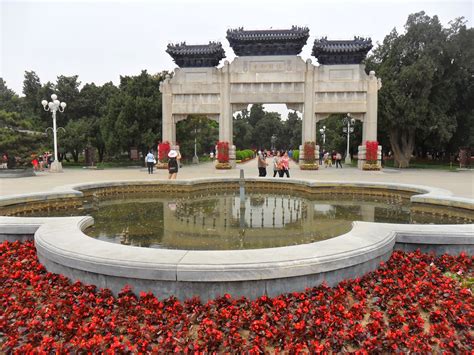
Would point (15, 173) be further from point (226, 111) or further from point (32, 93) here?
point (32, 93)

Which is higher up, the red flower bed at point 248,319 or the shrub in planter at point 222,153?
the shrub in planter at point 222,153

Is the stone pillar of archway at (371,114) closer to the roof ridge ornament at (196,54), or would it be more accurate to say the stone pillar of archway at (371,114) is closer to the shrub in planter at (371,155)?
the shrub in planter at (371,155)

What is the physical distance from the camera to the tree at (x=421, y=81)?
28688mm

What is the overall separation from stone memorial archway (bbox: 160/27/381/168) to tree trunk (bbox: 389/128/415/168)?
18.9 ft

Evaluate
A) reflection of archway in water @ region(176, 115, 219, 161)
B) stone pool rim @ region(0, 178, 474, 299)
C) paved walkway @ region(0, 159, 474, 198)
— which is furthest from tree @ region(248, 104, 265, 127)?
stone pool rim @ region(0, 178, 474, 299)

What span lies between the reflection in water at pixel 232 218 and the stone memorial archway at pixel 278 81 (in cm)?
1657

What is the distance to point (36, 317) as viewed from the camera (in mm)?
3869

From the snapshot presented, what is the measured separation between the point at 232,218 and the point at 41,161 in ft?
86.6

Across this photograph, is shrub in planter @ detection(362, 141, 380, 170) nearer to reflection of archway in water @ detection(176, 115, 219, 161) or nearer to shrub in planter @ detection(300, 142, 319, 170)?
shrub in planter @ detection(300, 142, 319, 170)

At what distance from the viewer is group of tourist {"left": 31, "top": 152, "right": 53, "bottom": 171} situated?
26000mm

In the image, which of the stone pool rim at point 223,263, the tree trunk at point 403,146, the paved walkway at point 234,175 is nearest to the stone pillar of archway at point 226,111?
the paved walkway at point 234,175

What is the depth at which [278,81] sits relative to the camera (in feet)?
90.0

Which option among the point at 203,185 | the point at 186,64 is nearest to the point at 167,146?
the point at 186,64

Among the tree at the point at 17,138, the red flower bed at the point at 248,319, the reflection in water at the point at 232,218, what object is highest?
the tree at the point at 17,138
